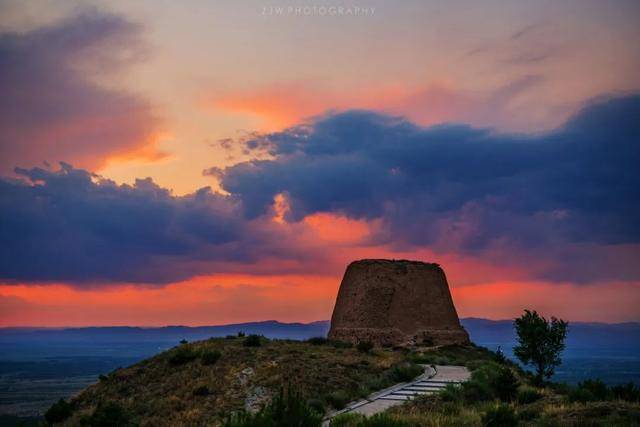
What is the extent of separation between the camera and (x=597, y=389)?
67.3 ft

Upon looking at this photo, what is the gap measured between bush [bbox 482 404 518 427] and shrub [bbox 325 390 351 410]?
296 inches

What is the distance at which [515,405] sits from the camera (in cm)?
1948

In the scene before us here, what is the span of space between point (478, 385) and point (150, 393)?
52.9 feet

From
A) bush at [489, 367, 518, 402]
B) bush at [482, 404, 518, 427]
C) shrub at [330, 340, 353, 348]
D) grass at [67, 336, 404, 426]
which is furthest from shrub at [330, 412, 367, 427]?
shrub at [330, 340, 353, 348]

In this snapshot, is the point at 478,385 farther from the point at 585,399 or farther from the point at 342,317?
the point at 342,317

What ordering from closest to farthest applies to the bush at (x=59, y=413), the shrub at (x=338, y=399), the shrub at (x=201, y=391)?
the shrub at (x=338, y=399)
the shrub at (x=201, y=391)
the bush at (x=59, y=413)

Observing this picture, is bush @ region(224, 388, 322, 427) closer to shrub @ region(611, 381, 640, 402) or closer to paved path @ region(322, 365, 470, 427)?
paved path @ region(322, 365, 470, 427)

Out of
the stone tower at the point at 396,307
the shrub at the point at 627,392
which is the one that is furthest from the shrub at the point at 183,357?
the shrub at the point at 627,392

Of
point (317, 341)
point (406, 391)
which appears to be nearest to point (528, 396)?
point (406, 391)

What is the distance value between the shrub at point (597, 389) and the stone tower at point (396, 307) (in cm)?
1979

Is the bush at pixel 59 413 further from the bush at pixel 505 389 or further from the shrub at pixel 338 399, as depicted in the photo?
the bush at pixel 505 389

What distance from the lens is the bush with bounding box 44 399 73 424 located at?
96.8 feet

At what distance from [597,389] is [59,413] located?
25.4 meters

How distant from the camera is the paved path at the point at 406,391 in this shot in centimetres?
2052
